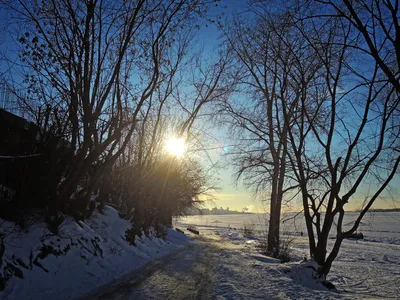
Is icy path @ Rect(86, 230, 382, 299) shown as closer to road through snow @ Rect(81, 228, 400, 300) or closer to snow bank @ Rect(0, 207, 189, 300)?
road through snow @ Rect(81, 228, 400, 300)

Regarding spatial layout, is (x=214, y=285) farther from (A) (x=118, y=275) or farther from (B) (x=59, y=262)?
(B) (x=59, y=262)

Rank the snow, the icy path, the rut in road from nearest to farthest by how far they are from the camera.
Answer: the snow → the rut in road → the icy path

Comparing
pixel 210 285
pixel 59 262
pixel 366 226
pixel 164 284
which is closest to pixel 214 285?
pixel 210 285

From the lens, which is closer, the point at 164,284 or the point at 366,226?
the point at 164,284

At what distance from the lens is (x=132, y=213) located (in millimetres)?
13430

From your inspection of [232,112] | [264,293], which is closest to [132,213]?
[232,112]

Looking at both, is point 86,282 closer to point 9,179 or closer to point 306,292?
point 9,179

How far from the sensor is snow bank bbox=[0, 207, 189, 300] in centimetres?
472

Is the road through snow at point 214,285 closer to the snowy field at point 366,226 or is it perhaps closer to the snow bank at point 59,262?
the snow bank at point 59,262

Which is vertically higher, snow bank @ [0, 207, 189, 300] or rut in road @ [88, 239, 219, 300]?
snow bank @ [0, 207, 189, 300]

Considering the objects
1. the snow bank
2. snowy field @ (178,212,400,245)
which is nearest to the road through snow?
the snow bank

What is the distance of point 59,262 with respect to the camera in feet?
19.1

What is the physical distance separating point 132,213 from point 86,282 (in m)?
7.68

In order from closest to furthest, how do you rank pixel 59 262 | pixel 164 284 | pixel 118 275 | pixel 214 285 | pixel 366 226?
1. pixel 59 262
2. pixel 164 284
3. pixel 214 285
4. pixel 118 275
5. pixel 366 226
